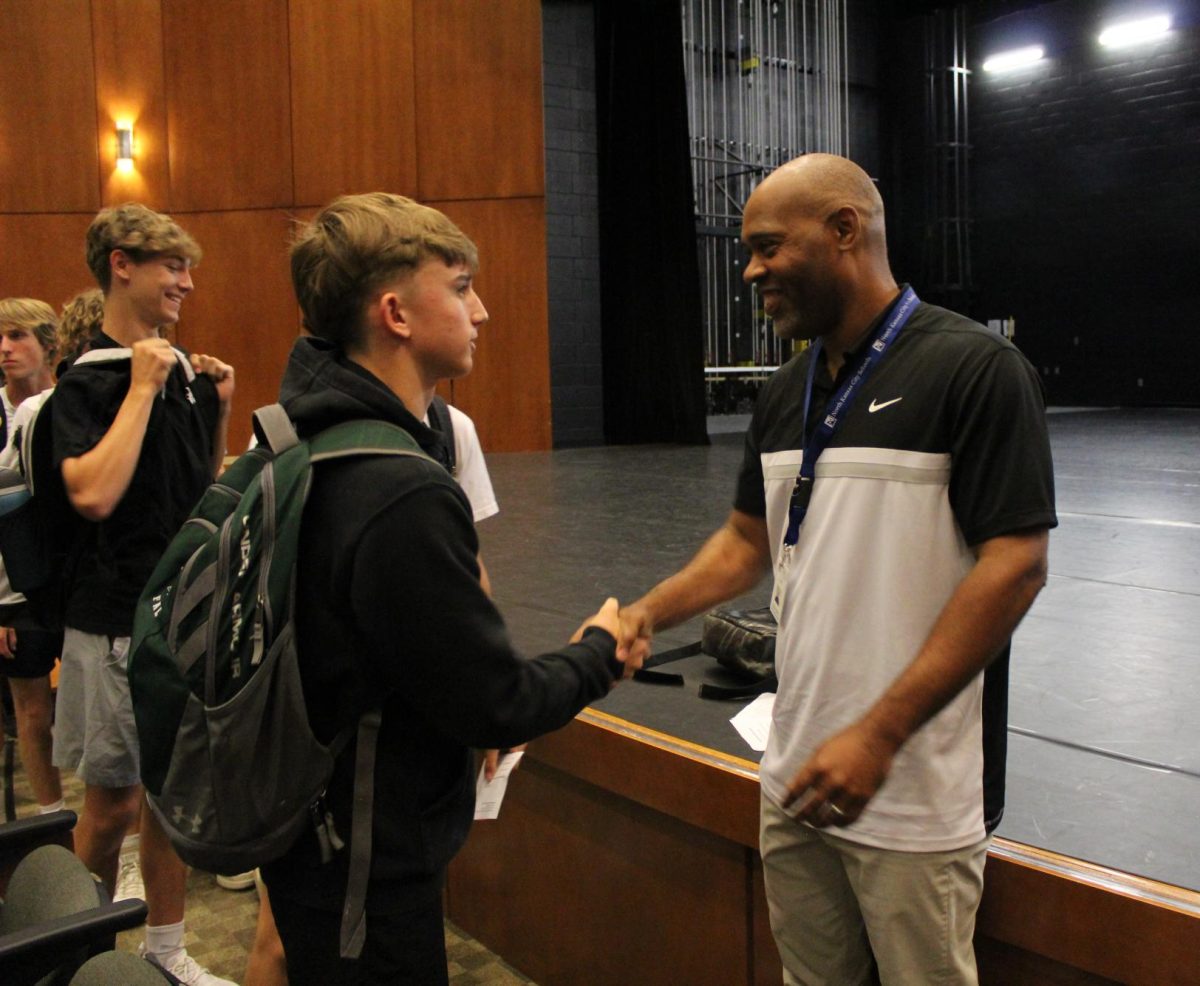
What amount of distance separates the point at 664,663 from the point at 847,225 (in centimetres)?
142

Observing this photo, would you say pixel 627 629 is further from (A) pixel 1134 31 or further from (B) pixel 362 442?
(A) pixel 1134 31

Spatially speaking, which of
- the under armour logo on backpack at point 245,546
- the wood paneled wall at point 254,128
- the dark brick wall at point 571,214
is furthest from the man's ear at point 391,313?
the dark brick wall at point 571,214

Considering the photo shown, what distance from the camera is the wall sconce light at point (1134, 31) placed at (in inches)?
483

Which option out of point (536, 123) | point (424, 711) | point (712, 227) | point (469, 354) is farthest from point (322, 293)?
point (712, 227)

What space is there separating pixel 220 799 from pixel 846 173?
102cm

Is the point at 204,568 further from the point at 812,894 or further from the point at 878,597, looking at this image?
the point at 812,894

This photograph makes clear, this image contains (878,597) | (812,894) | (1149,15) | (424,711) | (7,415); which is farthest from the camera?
(1149,15)

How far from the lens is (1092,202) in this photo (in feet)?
43.0

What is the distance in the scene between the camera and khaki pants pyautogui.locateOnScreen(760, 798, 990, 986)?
4.29ft

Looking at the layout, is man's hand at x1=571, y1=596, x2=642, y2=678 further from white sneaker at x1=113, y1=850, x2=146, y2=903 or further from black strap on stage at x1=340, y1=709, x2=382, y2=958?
white sneaker at x1=113, y1=850, x2=146, y2=903

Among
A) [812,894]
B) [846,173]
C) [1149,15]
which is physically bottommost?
[812,894]

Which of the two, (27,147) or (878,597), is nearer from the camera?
(878,597)

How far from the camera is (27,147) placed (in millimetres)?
8266

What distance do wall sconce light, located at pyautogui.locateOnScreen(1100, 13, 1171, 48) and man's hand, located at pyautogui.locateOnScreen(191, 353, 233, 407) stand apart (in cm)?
1308
